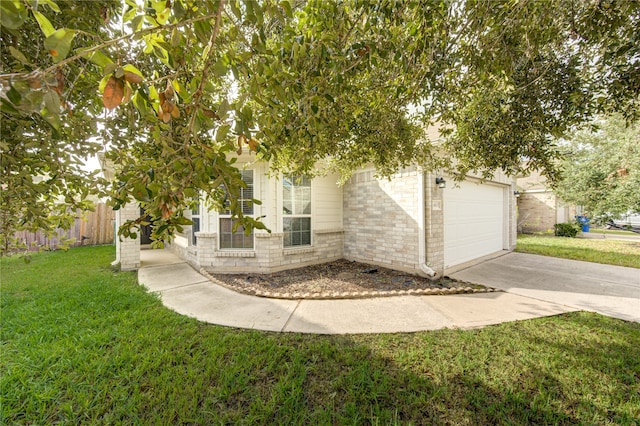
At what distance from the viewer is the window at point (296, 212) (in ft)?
21.2

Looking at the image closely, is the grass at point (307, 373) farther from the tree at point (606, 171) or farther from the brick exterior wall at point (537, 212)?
the brick exterior wall at point (537, 212)

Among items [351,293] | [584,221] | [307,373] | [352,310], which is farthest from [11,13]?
[584,221]

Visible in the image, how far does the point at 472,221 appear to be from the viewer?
7.39 metres

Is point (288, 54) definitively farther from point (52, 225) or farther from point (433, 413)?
point (433, 413)

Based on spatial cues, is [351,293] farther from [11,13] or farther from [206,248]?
[11,13]

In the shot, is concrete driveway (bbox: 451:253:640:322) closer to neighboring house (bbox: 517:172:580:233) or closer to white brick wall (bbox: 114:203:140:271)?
white brick wall (bbox: 114:203:140:271)

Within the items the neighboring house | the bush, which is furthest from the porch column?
the neighboring house

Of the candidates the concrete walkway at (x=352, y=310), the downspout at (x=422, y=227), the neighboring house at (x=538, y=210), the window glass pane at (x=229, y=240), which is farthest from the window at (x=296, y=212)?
the neighboring house at (x=538, y=210)

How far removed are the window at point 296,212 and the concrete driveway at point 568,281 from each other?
3893 mm

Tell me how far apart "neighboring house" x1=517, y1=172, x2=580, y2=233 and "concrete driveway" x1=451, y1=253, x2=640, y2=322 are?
976 cm

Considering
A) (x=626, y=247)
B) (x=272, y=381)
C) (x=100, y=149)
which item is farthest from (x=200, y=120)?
(x=626, y=247)

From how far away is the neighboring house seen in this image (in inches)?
584

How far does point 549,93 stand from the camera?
2.74 meters

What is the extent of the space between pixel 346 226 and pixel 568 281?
519 cm
